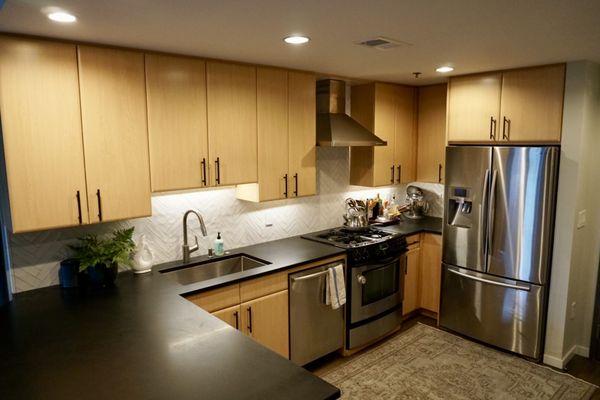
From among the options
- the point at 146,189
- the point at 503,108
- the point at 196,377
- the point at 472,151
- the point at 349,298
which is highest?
the point at 503,108

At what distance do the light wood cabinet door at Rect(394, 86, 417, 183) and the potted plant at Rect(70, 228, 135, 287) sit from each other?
281 cm

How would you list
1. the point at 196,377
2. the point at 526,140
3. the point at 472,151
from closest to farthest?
the point at 196,377
the point at 526,140
the point at 472,151

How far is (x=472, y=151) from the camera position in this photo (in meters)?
3.52

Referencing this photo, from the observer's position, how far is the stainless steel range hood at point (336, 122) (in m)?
3.53

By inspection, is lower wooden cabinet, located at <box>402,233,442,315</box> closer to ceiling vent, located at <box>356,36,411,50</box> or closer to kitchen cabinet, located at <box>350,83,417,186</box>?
kitchen cabinet, located at <box>350,83,417,186</box>

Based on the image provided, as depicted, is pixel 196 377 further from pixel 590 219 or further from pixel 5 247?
pixel 590 219

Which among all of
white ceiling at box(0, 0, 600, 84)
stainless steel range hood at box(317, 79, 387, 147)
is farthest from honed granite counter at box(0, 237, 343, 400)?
stainless steel range hood at box(317, 79, 387, 147)

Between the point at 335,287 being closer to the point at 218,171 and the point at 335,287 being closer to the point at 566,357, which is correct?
the point at 218,171

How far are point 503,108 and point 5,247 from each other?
3648mm

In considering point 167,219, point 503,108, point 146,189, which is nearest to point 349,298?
point 167,219

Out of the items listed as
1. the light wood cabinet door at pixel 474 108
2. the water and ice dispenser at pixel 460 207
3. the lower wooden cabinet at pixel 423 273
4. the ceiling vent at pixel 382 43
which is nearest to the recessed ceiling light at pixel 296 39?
the ceiling vent at pixel 382 43

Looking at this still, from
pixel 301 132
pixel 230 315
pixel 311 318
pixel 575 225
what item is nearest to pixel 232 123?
pixel 301 132

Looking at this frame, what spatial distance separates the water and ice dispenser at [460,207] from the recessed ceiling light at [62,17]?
123 inches

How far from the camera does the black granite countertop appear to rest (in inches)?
56.9
